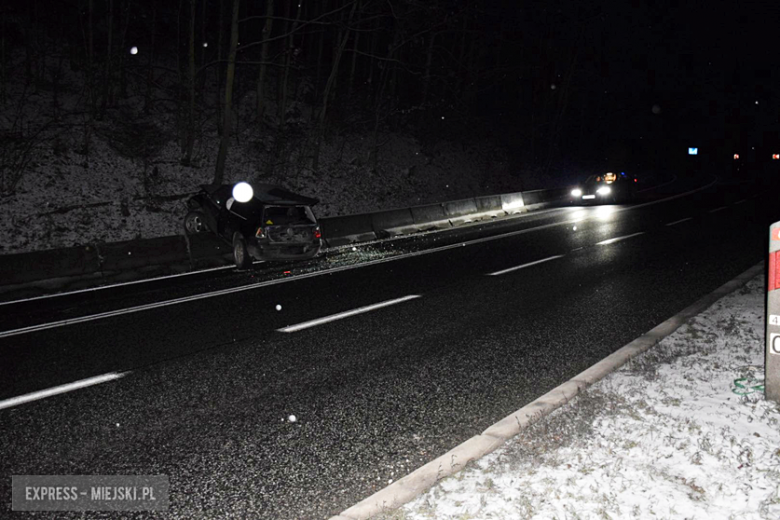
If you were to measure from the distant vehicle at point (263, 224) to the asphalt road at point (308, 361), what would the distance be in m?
0.59

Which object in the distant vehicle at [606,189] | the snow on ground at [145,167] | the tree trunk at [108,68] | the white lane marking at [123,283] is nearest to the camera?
the white lane marking at [123,283]

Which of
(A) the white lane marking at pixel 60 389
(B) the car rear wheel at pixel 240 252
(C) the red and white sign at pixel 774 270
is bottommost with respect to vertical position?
(A) the white lane marking at pixel 60 389

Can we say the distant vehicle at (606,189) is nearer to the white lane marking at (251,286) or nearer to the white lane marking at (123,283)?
the white lane marking at (251,286)

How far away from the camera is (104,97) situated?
21906mm


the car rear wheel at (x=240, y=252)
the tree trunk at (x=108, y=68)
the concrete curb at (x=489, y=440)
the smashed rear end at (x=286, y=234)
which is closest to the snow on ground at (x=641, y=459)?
the concrete curb at (x=489, y=440)

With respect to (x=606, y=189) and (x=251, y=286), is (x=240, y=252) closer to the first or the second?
(x=251, y=286)

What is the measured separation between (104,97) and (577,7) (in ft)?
99.8

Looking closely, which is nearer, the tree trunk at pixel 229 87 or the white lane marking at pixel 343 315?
the white lane marking at pixel 343 315

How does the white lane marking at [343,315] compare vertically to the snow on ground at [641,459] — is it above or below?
above

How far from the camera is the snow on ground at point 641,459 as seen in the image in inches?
143

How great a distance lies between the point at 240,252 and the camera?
13508mm

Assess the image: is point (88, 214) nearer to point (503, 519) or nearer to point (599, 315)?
point (599, 315)

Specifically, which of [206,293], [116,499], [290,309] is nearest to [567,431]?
[116,499]

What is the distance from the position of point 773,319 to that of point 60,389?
6631 mm
